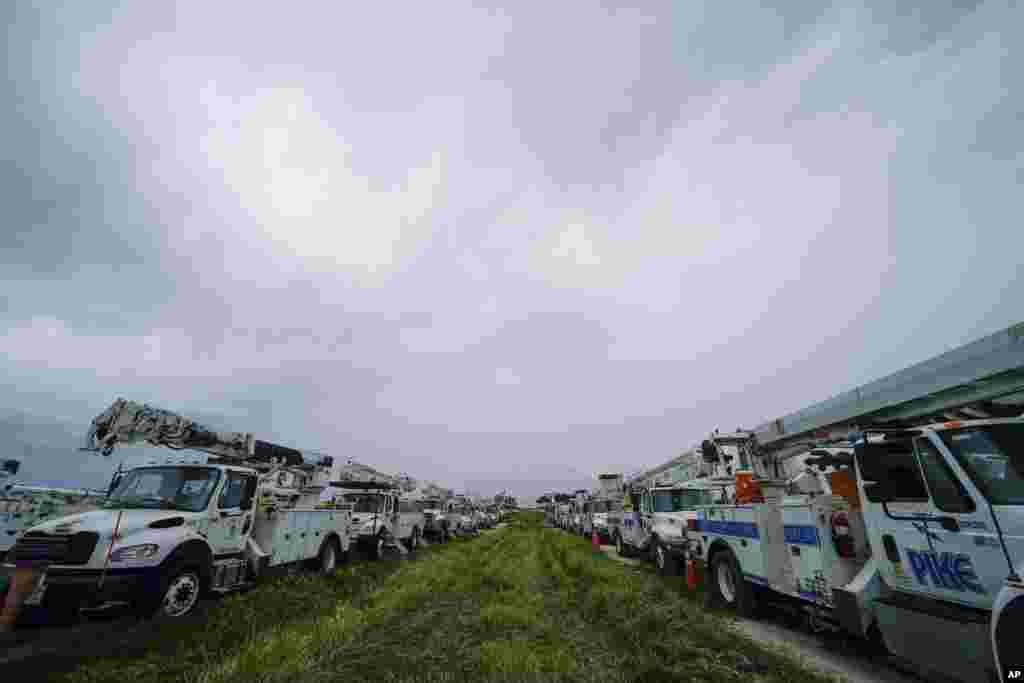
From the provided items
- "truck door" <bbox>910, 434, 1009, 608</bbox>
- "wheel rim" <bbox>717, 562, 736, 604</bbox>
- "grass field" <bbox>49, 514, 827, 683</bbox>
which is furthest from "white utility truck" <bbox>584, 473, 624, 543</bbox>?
"truck door" <bbox>910, 434, 1009, 608</bbox>

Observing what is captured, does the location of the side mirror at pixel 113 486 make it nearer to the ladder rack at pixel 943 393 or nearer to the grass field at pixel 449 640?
the grass field at pixel 449 640

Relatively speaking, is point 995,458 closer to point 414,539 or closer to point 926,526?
point 926,526

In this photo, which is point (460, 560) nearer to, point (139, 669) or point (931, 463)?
point (139, 669)

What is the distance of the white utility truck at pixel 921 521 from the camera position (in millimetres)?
3738

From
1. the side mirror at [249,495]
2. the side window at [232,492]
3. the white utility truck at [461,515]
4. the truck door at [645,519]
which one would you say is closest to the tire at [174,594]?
the side window at [232,492]

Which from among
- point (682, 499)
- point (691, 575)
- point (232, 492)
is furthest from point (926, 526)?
point (232, 492)

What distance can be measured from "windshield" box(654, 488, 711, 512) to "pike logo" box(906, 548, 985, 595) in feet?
31.1

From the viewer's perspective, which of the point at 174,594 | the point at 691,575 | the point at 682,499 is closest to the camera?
the point at 174,594

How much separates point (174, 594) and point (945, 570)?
10669 millimetres

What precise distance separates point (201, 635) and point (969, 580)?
9.19 meters

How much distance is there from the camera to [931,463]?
4.45 m

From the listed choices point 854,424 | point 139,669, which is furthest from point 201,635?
point 854,424

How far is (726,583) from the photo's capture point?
8.62m

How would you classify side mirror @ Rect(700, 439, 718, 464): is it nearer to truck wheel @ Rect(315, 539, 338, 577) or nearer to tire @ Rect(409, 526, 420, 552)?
truck wheel @ Rect(315, 539, 338, 577)
